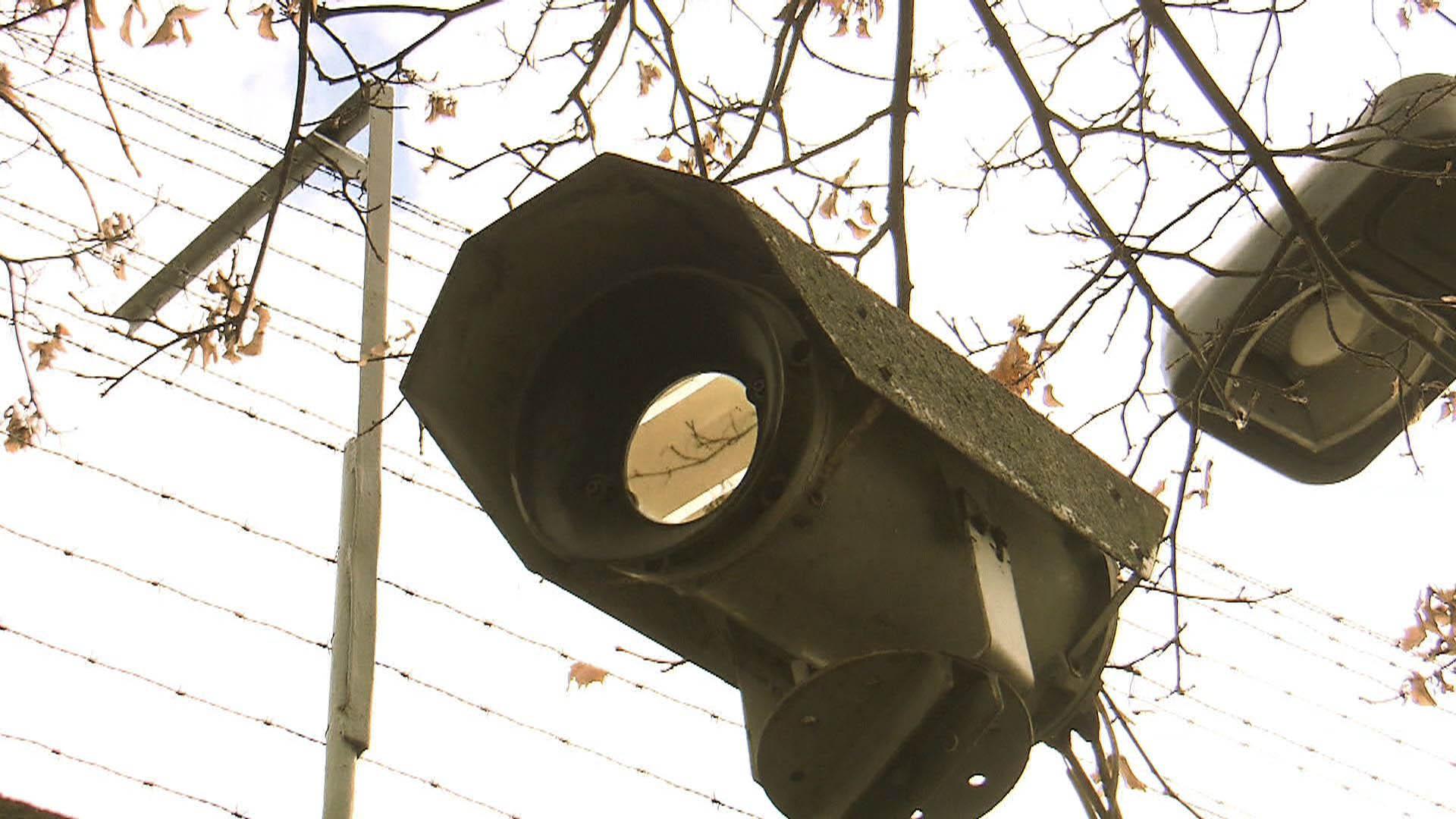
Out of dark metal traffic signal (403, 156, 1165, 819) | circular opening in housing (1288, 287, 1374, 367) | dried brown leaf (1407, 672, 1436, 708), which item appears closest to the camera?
dark metal traffic signal (403, 156, 1165, 819)

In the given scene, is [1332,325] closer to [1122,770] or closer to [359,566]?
[1122,770]

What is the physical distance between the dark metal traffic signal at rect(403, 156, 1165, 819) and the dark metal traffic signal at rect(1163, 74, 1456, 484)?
2.22ft

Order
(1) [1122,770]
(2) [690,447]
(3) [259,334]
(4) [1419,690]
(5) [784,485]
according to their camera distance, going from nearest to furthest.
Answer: (5) [784,485] < (2) [690,447] < (1) [1122,770] < (3) [259,334] < (4) [1419,690]

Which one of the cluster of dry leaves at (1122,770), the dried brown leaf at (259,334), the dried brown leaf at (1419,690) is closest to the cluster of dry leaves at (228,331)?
the dried brown leaf at (259,334)

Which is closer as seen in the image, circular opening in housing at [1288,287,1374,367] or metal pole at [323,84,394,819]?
metal pole at [323,84,394,819]

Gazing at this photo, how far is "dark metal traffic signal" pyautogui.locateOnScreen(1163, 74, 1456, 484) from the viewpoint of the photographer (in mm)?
2137

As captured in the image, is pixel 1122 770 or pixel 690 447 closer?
pixel 690 447

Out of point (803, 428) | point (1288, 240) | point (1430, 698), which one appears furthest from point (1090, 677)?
point (1430, 698)

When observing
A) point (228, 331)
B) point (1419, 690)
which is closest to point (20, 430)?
point (228, 331)

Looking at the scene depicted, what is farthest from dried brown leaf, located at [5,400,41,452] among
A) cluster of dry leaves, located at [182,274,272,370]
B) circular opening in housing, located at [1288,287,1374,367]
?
circular opening in housing, located at [1288,287,1374,367]

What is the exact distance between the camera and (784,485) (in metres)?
1.34

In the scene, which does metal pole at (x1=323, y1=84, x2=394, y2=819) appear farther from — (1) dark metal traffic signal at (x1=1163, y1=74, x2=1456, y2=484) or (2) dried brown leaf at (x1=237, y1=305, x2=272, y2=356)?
(1) dark metal traffic signal at (x1=1163, y1=74, x2=1456, y2=484)

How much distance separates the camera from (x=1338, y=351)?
233cm

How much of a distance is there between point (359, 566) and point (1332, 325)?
4.35ft
